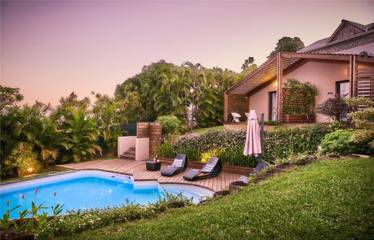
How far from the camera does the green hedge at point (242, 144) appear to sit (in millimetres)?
10828

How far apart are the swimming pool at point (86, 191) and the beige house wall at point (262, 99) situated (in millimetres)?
10621

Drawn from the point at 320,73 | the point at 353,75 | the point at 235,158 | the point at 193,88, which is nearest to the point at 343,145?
the point at 235,158

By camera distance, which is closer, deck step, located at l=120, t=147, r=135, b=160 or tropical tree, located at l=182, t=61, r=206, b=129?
deck step, located at l=120, t=147, r=135, b=160

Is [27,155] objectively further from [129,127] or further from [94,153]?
[129,127]

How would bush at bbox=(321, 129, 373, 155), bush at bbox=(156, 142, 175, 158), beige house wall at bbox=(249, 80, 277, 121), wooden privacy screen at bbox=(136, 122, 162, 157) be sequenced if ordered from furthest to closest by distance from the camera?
beige house wall at bbox=(249, 80, 277, 121), wooden privacy screen at bbox=(136, 122, 162, 157), bush at bbox=(156, 142, 175, 158), bush at bbox=(321, 129, 373, 155)

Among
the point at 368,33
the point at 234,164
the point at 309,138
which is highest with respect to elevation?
the point at 368,33

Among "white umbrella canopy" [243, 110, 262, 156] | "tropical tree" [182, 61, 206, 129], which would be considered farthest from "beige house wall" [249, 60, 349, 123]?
"tropical tree" [182, 61, 206, 129]

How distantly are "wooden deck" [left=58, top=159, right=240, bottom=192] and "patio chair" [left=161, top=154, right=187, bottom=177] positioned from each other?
7.8 inches

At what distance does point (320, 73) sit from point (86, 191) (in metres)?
13.1

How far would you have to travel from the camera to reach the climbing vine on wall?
1544 cm

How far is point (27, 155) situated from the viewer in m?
12.9

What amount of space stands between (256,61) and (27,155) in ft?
62.5

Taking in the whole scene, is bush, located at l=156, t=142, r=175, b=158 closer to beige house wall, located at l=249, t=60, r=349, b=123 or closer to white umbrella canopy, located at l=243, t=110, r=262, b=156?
white umbrella canopy, located at l=243, t=110, r=262, b=156

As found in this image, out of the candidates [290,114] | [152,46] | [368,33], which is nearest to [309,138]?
[290,114]
